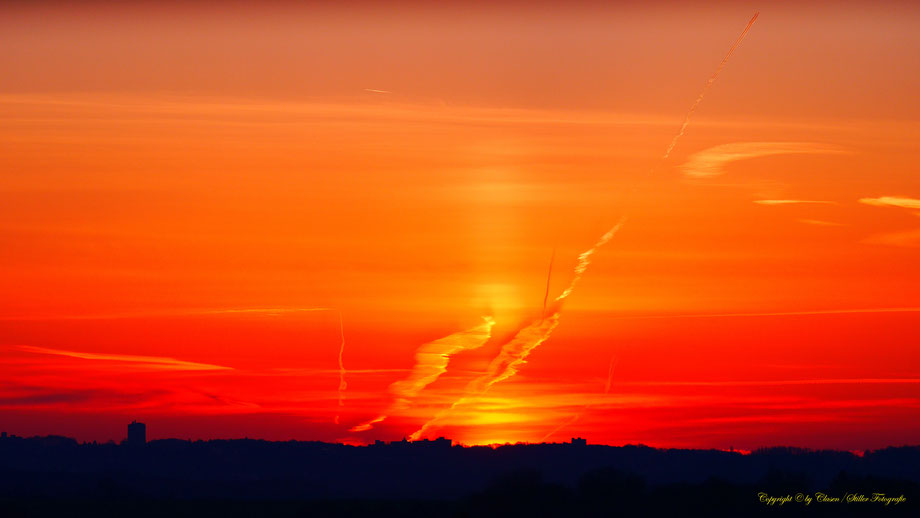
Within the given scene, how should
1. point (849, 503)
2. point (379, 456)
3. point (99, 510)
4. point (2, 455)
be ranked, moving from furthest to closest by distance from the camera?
1. point (2, 455)
2. point (379, 456)
3. point (99, 510)
4. point (849, 503)

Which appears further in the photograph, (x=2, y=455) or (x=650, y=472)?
(x=2, y=455)

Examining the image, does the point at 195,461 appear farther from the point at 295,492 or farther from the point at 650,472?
the point at 650,472

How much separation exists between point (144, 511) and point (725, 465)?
21.5 m

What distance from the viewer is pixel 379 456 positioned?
63406mm

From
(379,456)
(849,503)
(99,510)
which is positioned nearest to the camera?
(849,503)

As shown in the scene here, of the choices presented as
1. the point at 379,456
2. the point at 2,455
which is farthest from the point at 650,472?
the point at 2,455

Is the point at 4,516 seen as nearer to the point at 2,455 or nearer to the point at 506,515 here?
the point at 2,455

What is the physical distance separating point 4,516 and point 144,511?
16.8 ft

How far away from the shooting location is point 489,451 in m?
61.4

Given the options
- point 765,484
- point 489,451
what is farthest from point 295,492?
point 765,484

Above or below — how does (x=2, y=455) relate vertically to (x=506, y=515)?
above

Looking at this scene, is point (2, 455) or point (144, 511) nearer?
point (144, 511)

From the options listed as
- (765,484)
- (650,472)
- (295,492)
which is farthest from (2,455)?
(765,484)

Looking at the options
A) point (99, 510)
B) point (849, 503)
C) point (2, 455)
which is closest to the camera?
point (849, 503)
